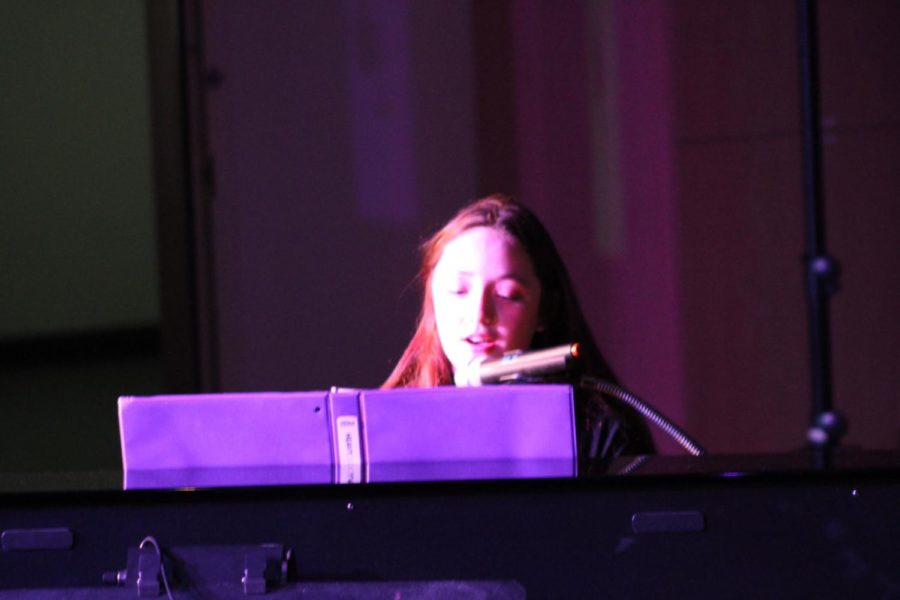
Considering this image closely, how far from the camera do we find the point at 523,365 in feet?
3.74

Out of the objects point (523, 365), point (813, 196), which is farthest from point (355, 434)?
point (813, 196)

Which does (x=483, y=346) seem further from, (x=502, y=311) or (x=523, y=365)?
(x=523, y=365)

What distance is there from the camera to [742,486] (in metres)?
1.02

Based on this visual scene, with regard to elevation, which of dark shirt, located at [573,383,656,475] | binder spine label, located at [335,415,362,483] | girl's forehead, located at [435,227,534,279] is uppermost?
girl's forehead, located at [435,227,534,279]

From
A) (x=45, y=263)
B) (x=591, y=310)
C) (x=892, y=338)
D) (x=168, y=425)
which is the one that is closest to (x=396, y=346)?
(x=591, y=310)

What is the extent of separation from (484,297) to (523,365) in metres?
0.64

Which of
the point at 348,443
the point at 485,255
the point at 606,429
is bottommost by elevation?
the point at 606,429

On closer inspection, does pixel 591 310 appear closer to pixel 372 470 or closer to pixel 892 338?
pixel 892 338

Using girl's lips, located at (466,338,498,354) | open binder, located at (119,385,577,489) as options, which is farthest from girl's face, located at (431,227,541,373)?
open binder, located at (119,385,577,489)

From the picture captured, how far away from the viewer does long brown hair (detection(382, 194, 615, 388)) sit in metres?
1.93

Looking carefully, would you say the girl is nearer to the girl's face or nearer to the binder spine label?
the girl's face

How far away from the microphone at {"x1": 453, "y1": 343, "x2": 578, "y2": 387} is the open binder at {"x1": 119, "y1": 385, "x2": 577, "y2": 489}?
3 cm

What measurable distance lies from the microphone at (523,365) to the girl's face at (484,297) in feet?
1.70

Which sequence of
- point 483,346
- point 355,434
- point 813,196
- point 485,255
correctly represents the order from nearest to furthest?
point 355,434, point 483,346, point 485,255, point 813,196
